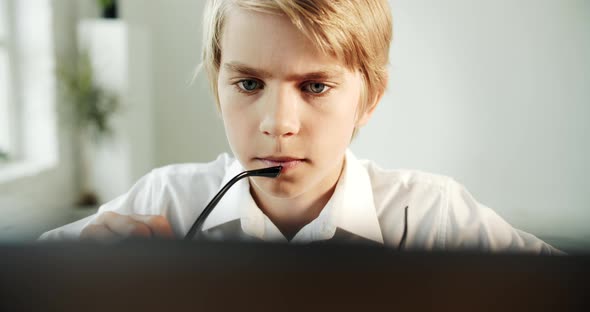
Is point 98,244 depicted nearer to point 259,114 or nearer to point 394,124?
point 259,114

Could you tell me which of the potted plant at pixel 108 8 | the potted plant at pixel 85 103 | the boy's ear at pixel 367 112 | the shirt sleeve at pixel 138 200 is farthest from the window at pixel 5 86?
the boy's ear at pixel 367 112

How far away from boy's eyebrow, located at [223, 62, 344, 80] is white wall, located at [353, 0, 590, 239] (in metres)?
1.34

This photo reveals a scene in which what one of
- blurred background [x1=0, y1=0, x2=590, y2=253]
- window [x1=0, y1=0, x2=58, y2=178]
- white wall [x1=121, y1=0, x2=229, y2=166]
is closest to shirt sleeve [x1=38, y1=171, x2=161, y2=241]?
blurred background [x1=0, y1=0, x2=590, y2=253]

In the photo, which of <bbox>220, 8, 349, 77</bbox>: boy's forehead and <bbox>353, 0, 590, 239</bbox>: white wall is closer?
<bbox>220, 8, 349, 77</bbox>: boy's forehead

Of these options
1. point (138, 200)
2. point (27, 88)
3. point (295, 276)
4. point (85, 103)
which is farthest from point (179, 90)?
point (295, 276)

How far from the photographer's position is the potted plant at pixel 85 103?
89.7 inches

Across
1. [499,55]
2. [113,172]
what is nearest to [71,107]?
[113,172]

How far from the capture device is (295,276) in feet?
0.53

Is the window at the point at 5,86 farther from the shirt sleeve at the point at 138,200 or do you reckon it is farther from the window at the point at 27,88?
the shirt sleeve at the point at 138,200

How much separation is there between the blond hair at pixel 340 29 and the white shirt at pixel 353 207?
113mm

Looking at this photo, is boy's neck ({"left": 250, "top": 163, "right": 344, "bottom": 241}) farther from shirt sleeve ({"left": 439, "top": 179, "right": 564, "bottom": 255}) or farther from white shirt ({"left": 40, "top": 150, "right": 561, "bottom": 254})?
shirt sleeve ({"left": 439, "top": 179, "right": 564, "bottom": 255})

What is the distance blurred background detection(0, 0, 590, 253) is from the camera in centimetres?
185

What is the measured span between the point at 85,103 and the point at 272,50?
2.06m

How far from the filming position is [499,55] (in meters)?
2.01
